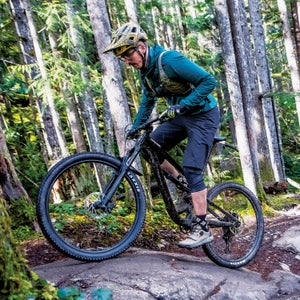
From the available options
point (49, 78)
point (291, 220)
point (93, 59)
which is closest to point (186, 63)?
point (291, 220)

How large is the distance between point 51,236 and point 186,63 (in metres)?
2.17

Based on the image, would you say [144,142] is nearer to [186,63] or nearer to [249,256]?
[186,63]

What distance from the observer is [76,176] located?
8.23m

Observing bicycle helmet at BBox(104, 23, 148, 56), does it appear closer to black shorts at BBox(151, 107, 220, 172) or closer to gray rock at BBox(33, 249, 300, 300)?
black shorts at BBox(151, 107, 220, 172)

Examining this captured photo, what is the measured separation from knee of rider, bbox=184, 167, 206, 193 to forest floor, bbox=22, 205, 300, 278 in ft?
4.65

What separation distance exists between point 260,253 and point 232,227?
3.41 ft

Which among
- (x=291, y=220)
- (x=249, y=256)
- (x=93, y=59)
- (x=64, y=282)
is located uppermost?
(x=93, y=59)

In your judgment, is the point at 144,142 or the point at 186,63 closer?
the point at 186,63

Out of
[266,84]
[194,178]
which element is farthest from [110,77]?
[266,84]

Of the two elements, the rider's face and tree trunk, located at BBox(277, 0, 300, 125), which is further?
tree trunk, located at BBox(277, 0, 300, 125)

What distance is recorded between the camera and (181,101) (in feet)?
12.8

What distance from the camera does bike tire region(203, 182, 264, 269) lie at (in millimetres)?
4727

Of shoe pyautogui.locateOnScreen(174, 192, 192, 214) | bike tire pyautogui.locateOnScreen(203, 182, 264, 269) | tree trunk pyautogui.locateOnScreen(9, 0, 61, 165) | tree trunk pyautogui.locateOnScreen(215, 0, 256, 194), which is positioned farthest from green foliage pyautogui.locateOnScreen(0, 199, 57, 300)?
tree trunk pyautogui.locateOnScreen(9, 0, 61, 165)

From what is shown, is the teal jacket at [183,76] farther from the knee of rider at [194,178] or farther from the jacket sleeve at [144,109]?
the knee of rider at [194,178]
